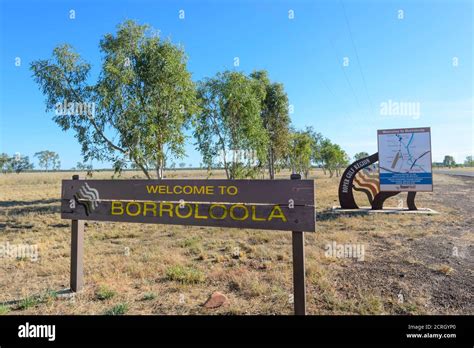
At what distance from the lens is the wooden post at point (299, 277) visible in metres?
4.19

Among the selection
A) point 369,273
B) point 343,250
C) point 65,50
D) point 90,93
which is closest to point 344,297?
point 369,273

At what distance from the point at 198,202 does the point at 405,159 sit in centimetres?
1447

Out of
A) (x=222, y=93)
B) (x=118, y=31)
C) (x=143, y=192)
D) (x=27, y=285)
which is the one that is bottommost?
(x=27, y=285)

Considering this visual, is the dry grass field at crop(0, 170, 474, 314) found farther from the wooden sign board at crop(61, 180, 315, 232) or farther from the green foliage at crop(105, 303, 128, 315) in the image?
the wooden sign board at crop(61, 180, 315, 232)

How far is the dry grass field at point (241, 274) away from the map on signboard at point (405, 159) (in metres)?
5.11

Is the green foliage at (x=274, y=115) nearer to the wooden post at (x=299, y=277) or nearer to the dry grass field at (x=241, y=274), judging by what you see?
the dry grass field at (x=241, y=274)

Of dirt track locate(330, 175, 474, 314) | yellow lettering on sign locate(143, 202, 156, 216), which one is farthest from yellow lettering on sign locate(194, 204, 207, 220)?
dirt track locate(330, 175, 474, 314)

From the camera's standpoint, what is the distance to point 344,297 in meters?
4.95

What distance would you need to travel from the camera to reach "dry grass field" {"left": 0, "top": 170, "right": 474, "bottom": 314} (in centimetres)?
472

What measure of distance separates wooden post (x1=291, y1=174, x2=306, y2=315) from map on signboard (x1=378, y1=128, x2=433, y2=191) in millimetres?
13709

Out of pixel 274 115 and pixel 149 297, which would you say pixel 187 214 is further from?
pixel 274 115

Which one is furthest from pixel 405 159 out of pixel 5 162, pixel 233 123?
pixel 5 162

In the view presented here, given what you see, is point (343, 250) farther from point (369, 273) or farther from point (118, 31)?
point (118, 31)
